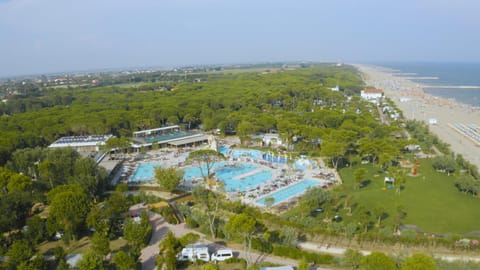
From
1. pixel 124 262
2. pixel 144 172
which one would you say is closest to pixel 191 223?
pixel 124 262

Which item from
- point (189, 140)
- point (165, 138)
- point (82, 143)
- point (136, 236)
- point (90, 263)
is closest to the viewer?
point (90, 263)

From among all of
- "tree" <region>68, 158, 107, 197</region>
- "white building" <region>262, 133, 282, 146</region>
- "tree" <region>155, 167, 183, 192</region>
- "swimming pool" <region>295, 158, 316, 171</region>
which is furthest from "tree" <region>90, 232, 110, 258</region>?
Answer: "white building" <region>262, 133, 282, 146</region>

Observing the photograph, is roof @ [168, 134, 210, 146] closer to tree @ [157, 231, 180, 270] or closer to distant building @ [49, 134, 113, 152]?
distant building @ [49, 134, 113, 152]

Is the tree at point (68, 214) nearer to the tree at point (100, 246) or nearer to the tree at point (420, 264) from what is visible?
the tree at point (100, 246)

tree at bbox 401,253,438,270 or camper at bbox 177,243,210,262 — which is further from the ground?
tree at bbox 401,253,438,270

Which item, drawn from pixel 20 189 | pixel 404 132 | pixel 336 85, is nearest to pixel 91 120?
pixel 20 189

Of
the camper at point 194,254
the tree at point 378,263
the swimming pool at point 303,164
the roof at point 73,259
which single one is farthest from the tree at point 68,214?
the swimming pool at point 303,164

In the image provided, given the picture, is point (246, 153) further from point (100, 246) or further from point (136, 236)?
point (100, 246)
